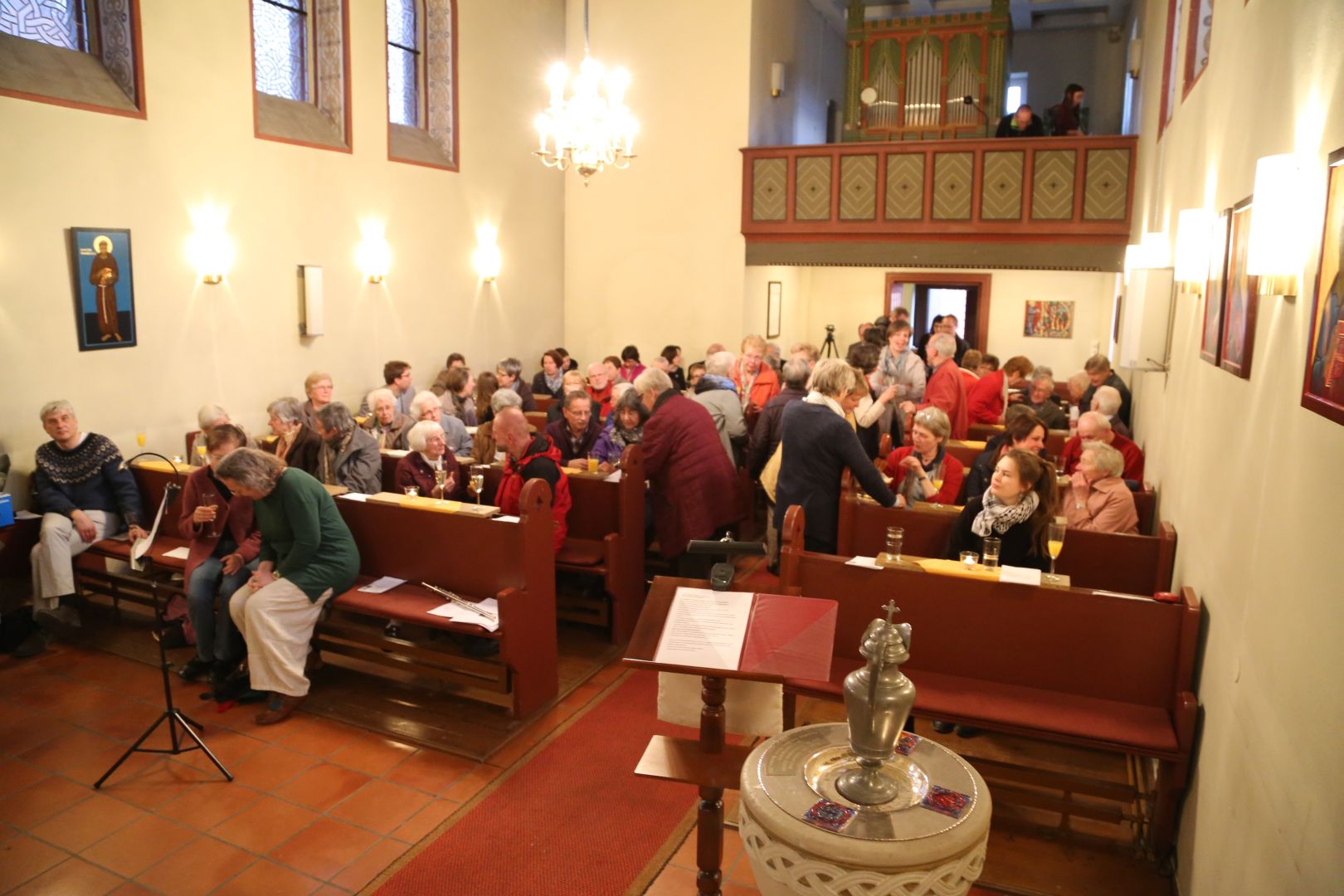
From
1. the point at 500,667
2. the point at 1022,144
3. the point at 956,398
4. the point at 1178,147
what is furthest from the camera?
the point at 1022,144

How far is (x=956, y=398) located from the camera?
736cm

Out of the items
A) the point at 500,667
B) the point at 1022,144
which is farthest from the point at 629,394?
the point at 1022,144

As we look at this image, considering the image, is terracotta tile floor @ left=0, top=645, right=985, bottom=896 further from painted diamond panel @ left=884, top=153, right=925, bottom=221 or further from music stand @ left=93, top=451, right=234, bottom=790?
painted diamond panel @ left=884, top=153, right=925, bottom=221

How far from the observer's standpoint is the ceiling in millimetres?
12531

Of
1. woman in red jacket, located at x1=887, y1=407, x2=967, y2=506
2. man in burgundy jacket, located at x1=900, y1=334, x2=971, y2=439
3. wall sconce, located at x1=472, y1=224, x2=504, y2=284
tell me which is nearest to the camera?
woman in red jacket, located at x1=887, y1=407, x2=967, y2=506

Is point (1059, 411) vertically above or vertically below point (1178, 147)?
below

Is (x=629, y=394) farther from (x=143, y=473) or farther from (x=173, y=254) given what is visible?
(x=173, y=254)

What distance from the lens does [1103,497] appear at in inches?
185

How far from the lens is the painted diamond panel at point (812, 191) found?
1077cm

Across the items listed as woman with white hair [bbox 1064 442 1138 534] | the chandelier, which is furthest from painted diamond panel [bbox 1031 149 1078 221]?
woman with white hair [bbox 1064 442 1138 534]

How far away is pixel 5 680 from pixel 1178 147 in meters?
7.38

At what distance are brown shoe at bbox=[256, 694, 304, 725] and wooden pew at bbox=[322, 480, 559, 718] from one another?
0.39m

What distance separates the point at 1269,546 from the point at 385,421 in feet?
19.0

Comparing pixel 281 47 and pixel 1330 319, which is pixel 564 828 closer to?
pixel 1330 319
